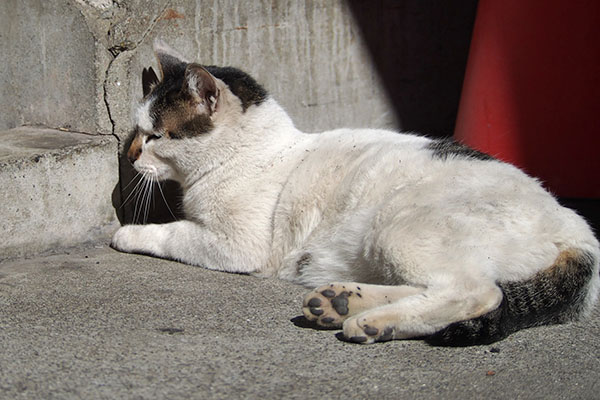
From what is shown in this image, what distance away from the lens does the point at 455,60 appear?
240 inches

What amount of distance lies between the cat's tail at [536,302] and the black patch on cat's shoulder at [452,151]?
2.24 ft

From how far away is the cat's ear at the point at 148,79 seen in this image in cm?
426

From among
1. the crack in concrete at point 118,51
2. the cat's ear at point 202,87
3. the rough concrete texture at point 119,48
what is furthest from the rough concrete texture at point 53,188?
the cat's ear at point 202,87

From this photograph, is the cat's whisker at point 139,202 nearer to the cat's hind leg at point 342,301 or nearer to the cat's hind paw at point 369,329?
the cat's hind leg at point 342,301

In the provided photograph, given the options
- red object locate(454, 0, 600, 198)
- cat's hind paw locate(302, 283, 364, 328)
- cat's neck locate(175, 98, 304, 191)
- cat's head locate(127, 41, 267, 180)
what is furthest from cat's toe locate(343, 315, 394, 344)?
red object locate(454, 0, 600, 198)

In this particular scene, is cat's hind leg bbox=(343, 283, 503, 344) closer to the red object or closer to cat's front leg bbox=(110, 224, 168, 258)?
cat's front leg bbox=(110, 224, 168, 258)

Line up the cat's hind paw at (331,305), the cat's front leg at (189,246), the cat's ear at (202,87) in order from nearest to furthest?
the cat's hind paw at (331,305)
the cat's ear at (202,87)
the cat's front leg at (189,246)

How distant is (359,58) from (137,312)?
2950 mm

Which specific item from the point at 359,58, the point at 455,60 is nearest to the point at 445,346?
the point at 359,58

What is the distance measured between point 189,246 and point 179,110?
0.71m

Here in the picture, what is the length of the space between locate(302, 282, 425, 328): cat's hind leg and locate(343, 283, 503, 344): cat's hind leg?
0.35ft

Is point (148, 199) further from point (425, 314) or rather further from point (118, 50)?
point (425, 314)

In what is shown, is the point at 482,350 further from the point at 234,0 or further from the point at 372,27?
the point at 372,27

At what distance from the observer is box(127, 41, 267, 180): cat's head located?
3791mm
